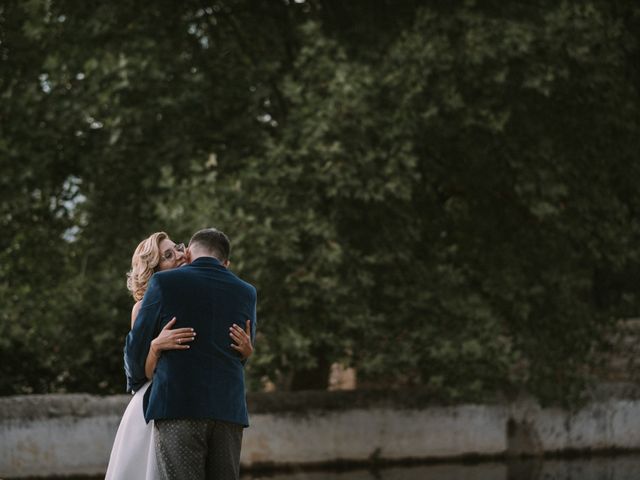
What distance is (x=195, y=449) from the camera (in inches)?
182

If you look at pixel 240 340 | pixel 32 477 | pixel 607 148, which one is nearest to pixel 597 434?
pixel 607 148

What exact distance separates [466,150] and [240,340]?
8.71m

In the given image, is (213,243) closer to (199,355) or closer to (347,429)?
(199,355)

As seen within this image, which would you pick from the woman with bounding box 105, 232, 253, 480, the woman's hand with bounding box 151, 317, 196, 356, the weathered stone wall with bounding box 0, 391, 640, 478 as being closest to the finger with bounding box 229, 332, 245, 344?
the woman with bounding box 105, 232, 253, 480

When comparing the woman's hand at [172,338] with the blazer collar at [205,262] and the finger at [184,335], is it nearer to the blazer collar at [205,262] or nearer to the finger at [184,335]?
the finger at [184,335]

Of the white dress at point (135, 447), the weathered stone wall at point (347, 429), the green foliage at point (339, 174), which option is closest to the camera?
the white dress at point (135, 447)

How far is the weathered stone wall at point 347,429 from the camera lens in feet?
42.5

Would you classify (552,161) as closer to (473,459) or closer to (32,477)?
(473,459)

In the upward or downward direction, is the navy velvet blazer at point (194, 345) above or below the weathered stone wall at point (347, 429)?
above

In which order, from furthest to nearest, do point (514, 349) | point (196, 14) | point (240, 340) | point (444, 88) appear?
point (514, 349) < point (196, 14) < point (444, 88) < point (240, 340)

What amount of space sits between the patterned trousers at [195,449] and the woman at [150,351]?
14 cm

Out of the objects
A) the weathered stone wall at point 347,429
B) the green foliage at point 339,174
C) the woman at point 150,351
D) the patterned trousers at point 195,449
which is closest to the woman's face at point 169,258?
the woman at point 150,351

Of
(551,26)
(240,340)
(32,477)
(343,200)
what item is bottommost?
(32,477)

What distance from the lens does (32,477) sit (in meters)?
12.9
